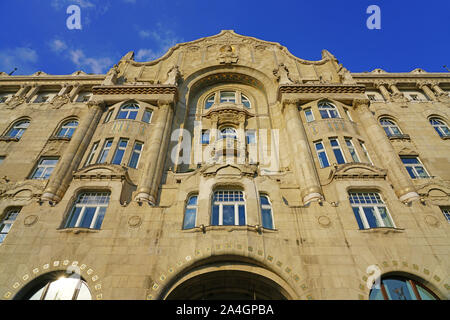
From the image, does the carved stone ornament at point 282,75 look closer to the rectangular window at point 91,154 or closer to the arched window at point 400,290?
the rectangular window at point 91,154

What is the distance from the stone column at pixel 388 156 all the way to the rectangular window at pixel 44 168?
91.6 ft

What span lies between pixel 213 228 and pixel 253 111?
56.3 feet

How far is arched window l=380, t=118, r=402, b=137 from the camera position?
1009 inches

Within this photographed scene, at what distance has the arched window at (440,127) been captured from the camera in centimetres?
2588

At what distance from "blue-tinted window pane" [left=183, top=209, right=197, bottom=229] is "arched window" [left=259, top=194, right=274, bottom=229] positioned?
4.34 meters

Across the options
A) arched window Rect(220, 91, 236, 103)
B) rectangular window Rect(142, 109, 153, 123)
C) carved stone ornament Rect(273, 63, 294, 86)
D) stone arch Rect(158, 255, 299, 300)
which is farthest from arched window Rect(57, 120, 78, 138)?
carved stone ornament Rect(273, 63, 294, 86)

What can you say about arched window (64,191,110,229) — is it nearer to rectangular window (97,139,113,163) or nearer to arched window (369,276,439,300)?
rectangular window (97,139,113,163)

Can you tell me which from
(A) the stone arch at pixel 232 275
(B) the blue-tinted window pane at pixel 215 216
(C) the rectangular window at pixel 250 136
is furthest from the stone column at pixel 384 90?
(A) the stone arch at pixel 232 275

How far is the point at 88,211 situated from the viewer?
16719mm

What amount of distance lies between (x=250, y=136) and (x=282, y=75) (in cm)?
800
